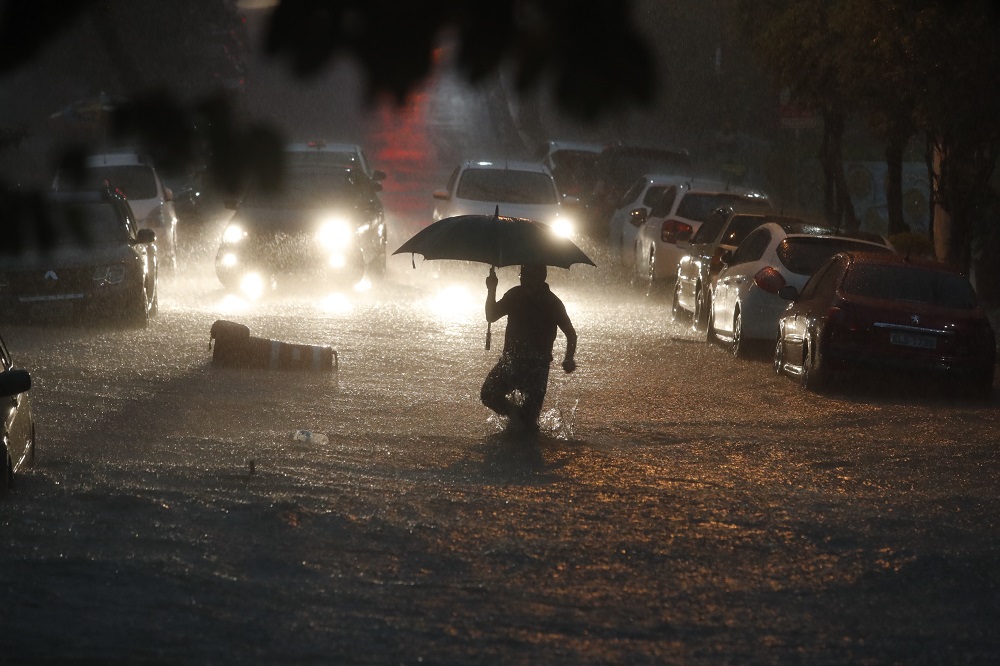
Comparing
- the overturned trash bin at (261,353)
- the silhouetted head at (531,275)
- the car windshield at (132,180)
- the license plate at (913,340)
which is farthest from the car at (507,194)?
the silhouetted head at (531,275)

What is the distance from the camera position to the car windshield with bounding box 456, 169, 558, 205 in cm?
2745

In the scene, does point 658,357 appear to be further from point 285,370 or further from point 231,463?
point 231,463

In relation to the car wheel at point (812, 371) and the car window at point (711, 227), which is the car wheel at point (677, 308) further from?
the car wheel at point (812, 371)

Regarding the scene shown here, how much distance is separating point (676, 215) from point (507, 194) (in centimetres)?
334

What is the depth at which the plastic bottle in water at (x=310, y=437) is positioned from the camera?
1200 centimetres

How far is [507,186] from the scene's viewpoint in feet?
91.1

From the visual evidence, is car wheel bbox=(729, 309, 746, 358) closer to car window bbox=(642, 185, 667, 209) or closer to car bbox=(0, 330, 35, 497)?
car bbox=(0, 330, 35, 497)

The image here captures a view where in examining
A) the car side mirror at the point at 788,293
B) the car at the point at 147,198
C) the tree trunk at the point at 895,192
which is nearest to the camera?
the car side mirror at the point at 788,293

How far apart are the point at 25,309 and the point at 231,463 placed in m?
9.65

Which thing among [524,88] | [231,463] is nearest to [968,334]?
[231,463]

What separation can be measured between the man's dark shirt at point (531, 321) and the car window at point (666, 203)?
→ 1323cm

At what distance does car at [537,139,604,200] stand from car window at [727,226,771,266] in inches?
673

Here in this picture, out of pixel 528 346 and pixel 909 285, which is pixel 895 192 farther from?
pixel 528 346

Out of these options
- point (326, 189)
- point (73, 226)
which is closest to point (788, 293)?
point (326, 189)
